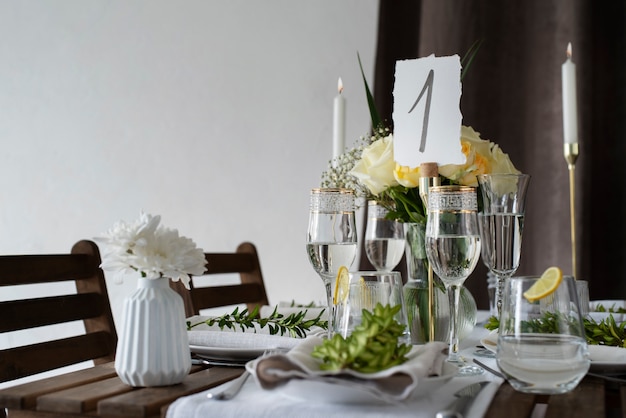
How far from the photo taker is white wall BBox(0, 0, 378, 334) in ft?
8.57

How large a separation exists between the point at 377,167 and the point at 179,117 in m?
1.85

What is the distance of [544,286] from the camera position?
27.4 inches

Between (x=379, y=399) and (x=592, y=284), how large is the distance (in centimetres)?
180

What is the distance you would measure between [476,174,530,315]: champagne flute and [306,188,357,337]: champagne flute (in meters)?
0.19

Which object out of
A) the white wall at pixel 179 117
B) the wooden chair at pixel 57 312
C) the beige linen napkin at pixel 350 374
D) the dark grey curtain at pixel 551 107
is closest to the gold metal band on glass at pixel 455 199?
the beige linen napkin at pixel 350 374

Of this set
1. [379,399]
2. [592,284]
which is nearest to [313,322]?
[379,399]

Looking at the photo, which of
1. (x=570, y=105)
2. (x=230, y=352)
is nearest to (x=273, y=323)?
(x=230, y=352)

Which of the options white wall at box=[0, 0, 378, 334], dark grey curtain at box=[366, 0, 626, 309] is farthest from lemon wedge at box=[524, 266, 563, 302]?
white wall at box=[0, 0, 378, 334]

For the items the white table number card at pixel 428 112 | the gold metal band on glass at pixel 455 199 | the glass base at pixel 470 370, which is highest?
the white table number card at pixel 428 112

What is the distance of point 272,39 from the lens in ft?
8.73

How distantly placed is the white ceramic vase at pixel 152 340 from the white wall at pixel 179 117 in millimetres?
1808

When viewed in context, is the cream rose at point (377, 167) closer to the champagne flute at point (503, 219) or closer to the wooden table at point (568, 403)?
the champagne flute at point (503, 219)

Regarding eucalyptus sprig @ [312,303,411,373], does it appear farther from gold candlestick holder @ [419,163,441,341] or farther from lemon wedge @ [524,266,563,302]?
gold candlestick holder @ [419,163,441,341]

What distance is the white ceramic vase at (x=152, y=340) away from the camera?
0.75 meters
